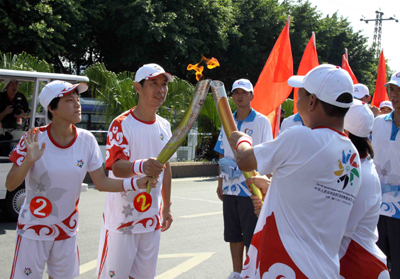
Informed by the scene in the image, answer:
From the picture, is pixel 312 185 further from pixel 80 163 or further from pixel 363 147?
pixel 80 163

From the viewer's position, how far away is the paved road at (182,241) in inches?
171

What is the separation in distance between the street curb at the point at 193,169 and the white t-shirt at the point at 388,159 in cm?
866

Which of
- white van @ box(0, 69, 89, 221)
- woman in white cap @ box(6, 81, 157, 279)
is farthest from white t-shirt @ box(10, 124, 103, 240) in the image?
white van @ box(0, 69, 89, 221)

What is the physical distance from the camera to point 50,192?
A: 9.00 feet

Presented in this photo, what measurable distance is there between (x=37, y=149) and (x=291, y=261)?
1716 mm

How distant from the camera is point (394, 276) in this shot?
3295mm

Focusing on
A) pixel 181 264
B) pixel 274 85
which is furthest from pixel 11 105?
pixel 274 85

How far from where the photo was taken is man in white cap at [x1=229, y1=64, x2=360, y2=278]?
1.91 m

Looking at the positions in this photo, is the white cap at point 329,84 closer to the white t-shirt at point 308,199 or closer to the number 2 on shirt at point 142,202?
the white t-shirt at point 308,199

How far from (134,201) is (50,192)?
0.57 meters

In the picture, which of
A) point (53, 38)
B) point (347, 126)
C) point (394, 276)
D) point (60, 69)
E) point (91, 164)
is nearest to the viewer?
point (347, 126)

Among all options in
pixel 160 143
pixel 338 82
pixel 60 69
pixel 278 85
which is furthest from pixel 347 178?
pixel 60 69

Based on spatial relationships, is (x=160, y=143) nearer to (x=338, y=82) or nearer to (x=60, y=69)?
(x=338, y=82)

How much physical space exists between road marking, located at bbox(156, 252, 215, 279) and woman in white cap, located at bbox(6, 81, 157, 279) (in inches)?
62.1
